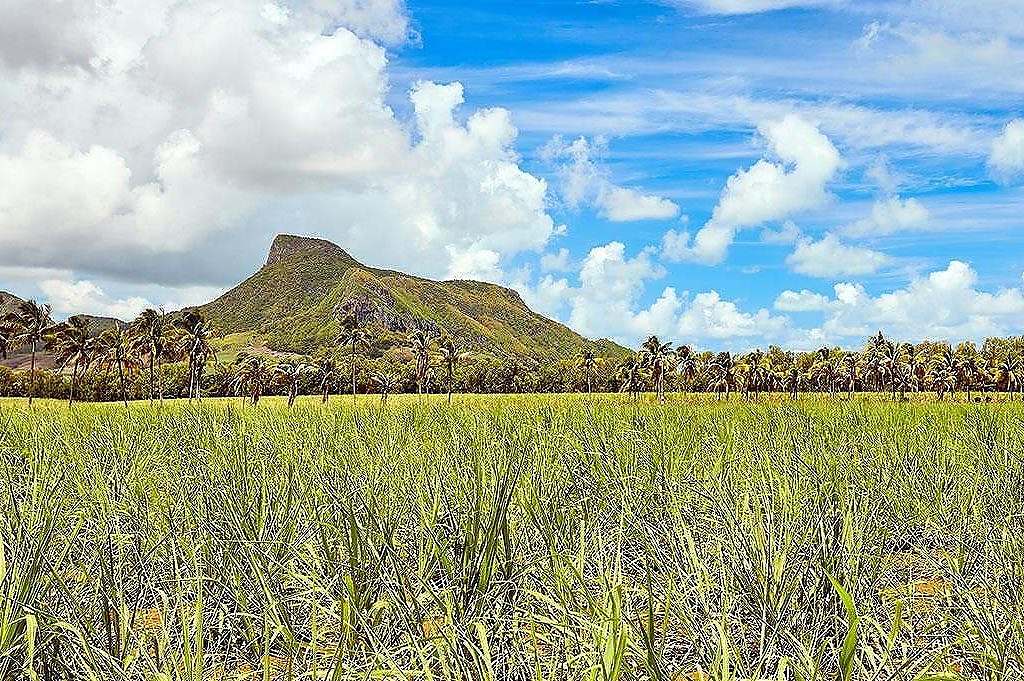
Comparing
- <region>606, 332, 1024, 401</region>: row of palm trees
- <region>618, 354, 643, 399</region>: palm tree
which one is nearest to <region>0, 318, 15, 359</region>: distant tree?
<region>606, 332, 1024, 401</region>: row of palm trees

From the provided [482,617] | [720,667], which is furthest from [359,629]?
[720,667]

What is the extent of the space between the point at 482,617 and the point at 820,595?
1807mm

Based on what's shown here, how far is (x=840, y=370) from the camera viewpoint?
96.9 metres

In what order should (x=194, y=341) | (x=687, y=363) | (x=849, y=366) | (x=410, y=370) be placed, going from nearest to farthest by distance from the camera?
(x=194, y=341) < (x=849, y=366) < (x=687, y=363) < (x=410, y=370)

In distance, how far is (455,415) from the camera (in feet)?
39.3

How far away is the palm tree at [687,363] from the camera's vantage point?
104 m

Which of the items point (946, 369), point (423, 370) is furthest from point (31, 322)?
point (946, 369)

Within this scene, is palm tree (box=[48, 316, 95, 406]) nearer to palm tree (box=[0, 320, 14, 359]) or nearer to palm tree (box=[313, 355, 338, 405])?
palm tree (box=[0, 320, 14, 359])

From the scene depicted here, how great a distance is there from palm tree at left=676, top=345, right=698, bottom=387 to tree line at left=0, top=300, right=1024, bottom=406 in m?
0.18

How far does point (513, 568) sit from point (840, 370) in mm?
98097

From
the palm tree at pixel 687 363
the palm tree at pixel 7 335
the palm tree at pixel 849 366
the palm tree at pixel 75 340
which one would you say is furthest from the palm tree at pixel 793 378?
A: the palm tree at pixel 7 335

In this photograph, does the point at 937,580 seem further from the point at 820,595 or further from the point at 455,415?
the point at 455,415

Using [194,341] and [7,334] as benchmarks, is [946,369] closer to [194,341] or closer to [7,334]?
[194,341]

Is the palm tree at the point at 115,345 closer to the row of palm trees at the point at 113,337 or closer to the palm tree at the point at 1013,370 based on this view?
the row of palm trees at the point at 113,337
